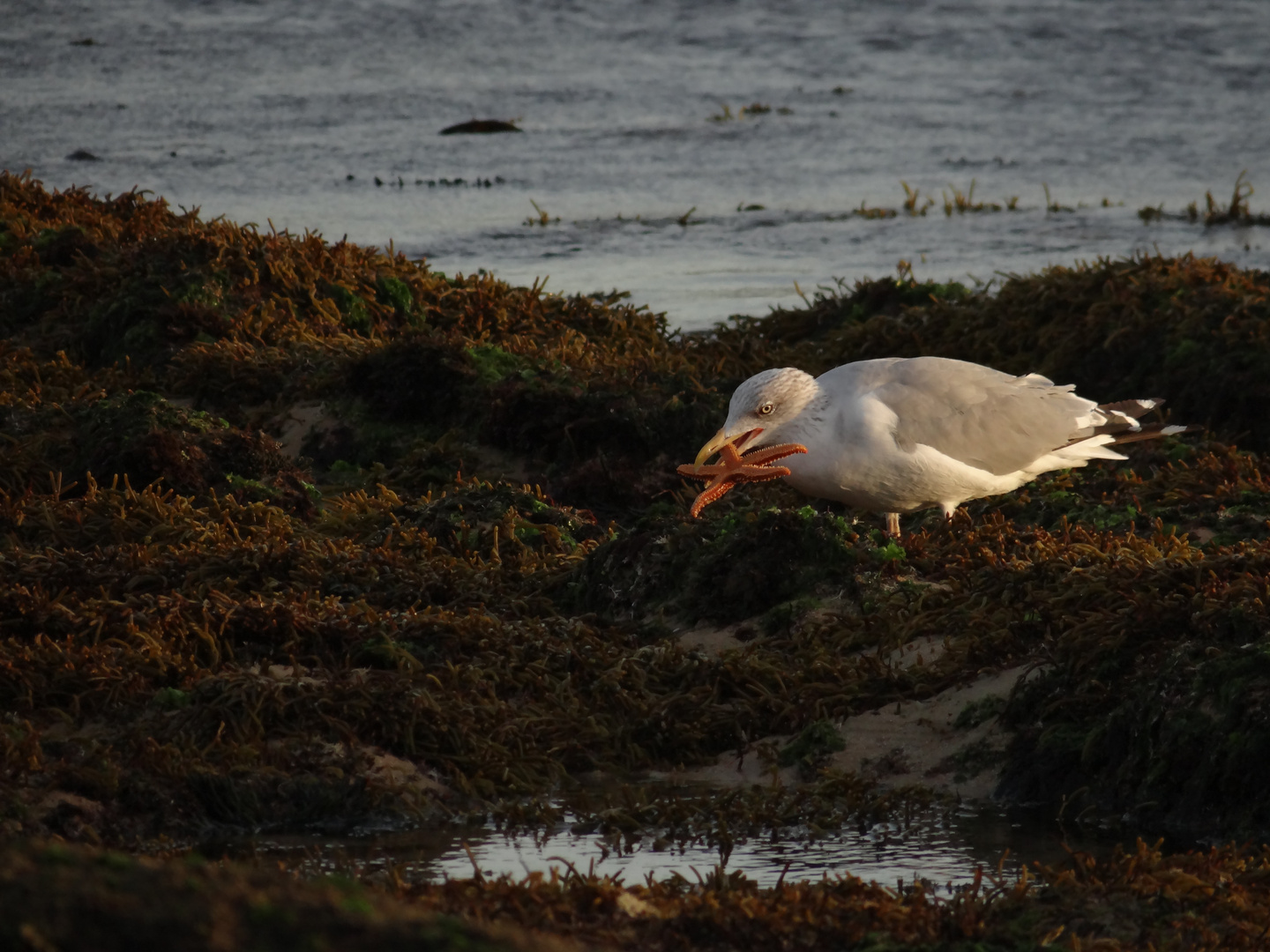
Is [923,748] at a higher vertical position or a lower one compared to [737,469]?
lower

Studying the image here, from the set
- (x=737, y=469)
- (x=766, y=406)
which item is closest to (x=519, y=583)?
(x=737, y=469)

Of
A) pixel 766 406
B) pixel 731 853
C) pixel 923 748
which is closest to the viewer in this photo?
pixel 731 853

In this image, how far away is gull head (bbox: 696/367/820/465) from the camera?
675cm

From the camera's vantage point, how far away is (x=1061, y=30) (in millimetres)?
26047

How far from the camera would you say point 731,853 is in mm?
4934

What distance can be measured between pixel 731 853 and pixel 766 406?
2261mm

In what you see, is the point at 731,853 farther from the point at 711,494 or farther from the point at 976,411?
the point at 976,411

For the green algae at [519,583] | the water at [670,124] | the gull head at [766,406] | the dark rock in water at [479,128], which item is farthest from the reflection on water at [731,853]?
the dark rock in water at [479,128]

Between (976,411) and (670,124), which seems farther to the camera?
(670,124)

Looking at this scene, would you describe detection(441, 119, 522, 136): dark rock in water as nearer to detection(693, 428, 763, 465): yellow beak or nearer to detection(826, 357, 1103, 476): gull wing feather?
detection(826, 357, 1103, 476): gull wing feather

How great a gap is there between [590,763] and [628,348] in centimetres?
571

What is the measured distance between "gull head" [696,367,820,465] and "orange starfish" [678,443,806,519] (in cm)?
4

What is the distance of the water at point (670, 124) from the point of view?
15.5 m

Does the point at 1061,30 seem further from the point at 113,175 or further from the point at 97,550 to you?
the point at 97,550
